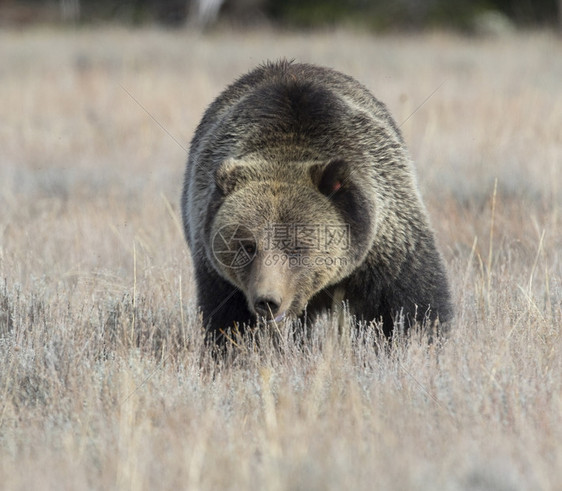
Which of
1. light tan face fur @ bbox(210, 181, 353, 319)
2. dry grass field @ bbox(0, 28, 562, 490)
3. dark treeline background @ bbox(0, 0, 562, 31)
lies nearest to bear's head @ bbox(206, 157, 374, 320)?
light tan face fur @ bbox(210, 181, 353, 319)

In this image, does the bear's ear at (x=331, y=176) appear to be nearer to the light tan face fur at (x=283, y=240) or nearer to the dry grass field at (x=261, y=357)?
the light tan face fur at (x=283, y=240)

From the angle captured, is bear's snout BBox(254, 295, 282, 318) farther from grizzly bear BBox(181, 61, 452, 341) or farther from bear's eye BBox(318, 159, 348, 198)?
bear's eye BBox(318, 159, 348, 198)

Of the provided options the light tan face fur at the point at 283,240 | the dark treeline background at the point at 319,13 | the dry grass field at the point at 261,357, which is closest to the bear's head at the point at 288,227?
the light tan face fur at the point at 283,240

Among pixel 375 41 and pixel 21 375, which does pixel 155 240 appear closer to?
pixel 21 375

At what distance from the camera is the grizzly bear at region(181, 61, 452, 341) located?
13.6 feet

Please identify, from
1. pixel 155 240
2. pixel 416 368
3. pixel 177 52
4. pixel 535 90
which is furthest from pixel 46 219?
pixel 177 52

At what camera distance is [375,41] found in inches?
731

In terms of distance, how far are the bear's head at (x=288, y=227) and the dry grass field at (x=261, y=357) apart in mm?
361

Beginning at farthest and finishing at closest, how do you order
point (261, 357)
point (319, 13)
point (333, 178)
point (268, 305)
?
point (319, 13) → point (261, 357) → point (333, 178) → point (268, 305)

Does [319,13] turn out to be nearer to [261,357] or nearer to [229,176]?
[229,176]

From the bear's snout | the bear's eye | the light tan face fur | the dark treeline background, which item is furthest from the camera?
the dark treeline background

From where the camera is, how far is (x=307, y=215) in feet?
13.7

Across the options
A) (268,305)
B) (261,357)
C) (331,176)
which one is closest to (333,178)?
(331,176)

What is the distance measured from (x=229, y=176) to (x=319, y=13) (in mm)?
21148
